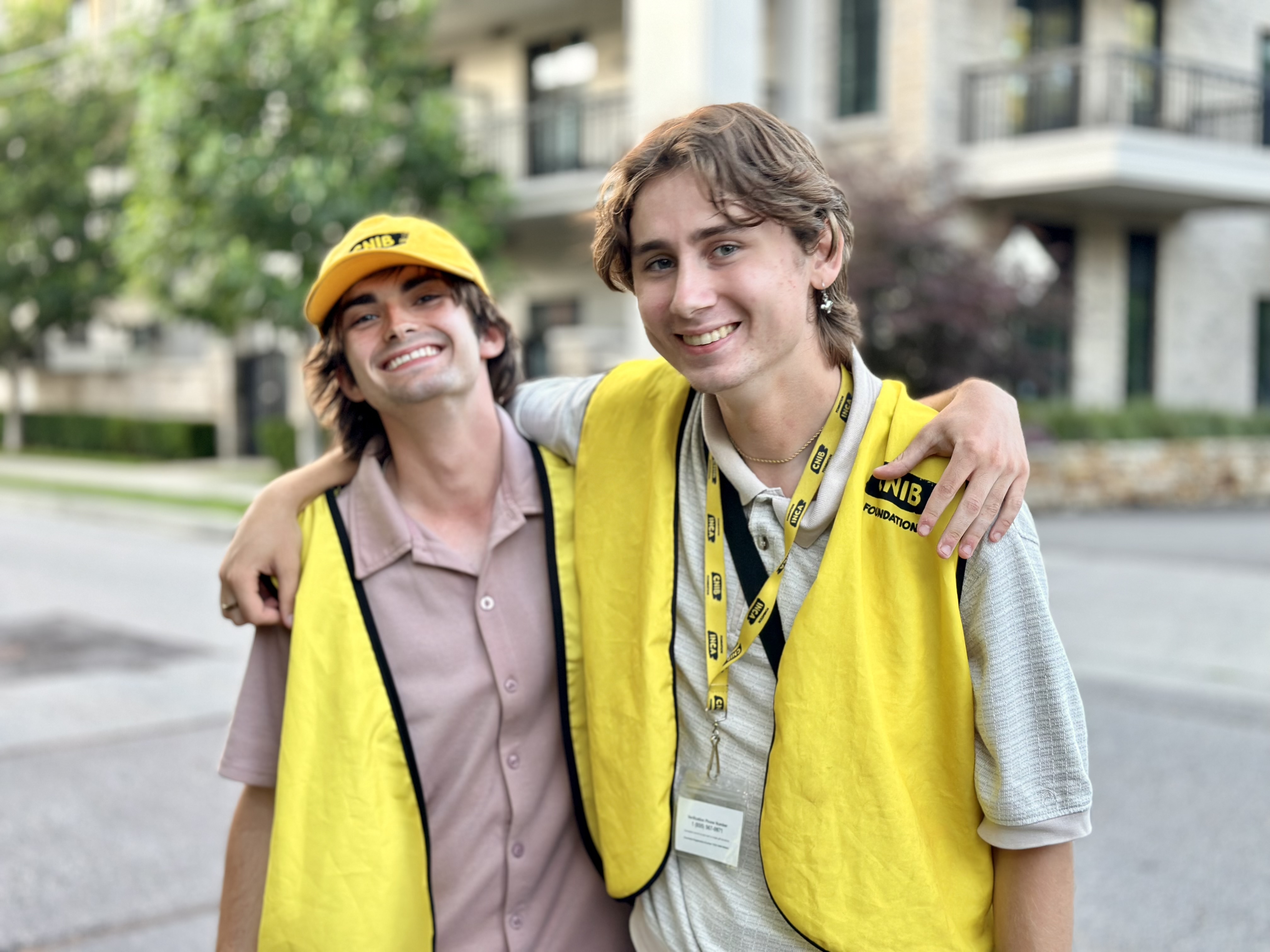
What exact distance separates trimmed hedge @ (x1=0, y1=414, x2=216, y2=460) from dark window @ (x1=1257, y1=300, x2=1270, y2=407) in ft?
64.5

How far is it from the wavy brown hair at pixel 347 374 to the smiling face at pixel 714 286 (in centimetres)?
59

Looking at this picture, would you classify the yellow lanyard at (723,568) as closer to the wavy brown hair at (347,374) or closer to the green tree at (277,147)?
the wavy brown hair at (347,374)

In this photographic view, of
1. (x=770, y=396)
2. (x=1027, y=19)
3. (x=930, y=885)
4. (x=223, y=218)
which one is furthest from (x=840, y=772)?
(x=1027, y=19)

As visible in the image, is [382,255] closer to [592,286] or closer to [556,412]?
[556,412]

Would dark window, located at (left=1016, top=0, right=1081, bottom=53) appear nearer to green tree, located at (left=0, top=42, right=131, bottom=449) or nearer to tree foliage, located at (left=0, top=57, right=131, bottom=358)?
green tree, located at (left=0, top=42, right=131, bottom=449)

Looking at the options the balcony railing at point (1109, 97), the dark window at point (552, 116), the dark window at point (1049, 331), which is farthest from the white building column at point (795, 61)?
the dark window at point (552, 116)

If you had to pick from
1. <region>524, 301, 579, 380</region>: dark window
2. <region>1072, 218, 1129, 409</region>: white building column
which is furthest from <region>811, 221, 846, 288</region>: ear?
<region>524, 301, 579, 380</region>: dark window

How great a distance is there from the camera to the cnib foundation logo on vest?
5.67 ft

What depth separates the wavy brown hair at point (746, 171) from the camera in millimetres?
1743

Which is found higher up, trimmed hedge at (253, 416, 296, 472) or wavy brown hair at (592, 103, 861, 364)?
wavy brown hair at (592, 103, 861, 364)

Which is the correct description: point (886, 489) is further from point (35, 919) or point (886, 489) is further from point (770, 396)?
point (35, 919)

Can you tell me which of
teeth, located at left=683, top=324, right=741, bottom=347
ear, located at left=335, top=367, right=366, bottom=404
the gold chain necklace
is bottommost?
the gold chain necklace

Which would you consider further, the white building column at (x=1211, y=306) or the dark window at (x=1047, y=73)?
the white building column at (x=1211, y=306)

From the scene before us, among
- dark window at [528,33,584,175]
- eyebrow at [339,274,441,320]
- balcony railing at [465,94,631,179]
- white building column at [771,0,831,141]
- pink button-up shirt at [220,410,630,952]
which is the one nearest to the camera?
pink button-up shirt at [220,410,630,952]
